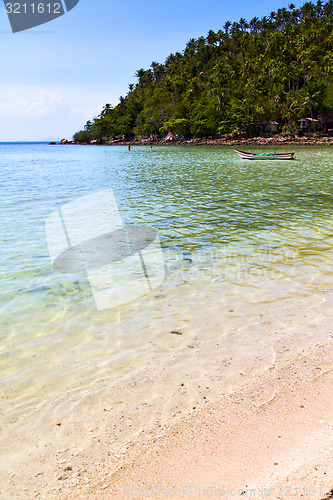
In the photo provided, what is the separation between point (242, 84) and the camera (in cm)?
Answer: 13075

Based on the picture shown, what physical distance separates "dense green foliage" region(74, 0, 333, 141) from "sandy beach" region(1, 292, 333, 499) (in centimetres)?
10854

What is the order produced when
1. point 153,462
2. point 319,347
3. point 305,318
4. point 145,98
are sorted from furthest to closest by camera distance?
point 145,98 < point 305,318 < point 319,347 < point 153,462

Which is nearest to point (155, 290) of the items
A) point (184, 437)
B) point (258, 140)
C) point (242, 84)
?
point (184, 437)

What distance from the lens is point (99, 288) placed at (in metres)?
8.12

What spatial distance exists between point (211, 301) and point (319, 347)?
2.49m

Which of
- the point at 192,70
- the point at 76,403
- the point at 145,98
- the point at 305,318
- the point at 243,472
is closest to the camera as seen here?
the point at 243,472

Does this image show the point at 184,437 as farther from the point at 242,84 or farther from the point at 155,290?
the point at 242,84

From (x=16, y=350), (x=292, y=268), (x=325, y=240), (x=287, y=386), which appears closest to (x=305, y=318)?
(x=287, y=386)

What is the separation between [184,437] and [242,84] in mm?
146762

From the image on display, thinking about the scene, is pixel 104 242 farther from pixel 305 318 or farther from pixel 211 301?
pixel 305 318

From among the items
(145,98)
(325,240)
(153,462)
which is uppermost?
(145,98)

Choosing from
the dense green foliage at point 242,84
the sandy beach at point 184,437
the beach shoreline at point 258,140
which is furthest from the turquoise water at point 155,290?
the dense green foliage at point 242,84

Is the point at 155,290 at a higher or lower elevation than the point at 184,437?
lower

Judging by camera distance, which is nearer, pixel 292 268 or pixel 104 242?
pixel 292 268
